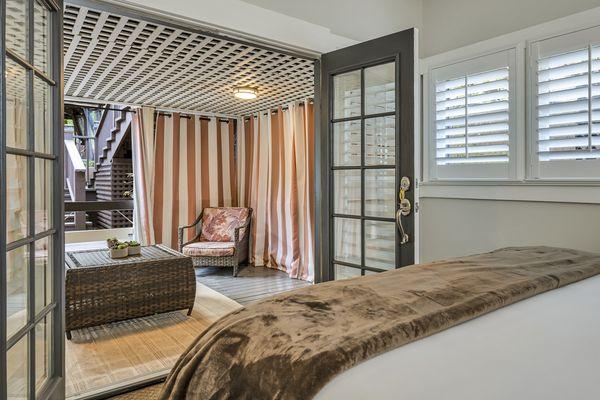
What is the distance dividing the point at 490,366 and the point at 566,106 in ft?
6.76

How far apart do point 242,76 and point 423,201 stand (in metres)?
2.04

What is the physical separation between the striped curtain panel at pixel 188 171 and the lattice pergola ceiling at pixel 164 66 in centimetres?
58

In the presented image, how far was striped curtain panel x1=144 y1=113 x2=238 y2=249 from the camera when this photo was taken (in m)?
5.51

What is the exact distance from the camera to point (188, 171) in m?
5.77

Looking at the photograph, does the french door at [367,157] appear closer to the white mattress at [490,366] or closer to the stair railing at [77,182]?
the white mattress at [490,366]

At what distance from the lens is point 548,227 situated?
237 cm

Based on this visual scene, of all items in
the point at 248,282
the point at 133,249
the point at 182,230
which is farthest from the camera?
the point at 182,230

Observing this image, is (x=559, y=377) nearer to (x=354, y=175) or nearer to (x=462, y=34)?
(x=354, y=175)

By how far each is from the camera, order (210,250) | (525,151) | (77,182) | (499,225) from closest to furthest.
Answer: (525,151), (499,225), (210,250), (77,182)

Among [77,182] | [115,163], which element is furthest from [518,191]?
[77,182]

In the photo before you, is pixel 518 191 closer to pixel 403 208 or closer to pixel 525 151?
pixel 525 151

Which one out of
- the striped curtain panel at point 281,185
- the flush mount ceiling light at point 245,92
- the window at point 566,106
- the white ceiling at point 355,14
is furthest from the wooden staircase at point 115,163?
the window at point 566,106

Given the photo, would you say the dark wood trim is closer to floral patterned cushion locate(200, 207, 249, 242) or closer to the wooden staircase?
the wooden staircase

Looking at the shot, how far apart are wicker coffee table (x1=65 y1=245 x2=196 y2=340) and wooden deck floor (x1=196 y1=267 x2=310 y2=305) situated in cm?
78
